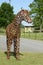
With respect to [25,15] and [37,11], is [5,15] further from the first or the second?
[25,15]

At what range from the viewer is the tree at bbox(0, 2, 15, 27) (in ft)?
253

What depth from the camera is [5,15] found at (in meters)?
78.9

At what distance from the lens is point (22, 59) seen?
11.4 metres

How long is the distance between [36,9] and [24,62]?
7157cm

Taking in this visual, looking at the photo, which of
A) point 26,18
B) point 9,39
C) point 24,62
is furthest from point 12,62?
point 26,18

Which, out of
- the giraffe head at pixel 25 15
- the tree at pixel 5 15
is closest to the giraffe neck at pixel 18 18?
the giraffe head at pixel 25 15

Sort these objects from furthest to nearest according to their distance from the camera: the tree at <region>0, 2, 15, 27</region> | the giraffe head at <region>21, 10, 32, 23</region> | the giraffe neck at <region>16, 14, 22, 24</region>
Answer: the tree at <region>0, 2, 15, 27</region>, the giraffe neck at <region>16, 14, 22, 24</region>, the giraffe head at <region>21, 10, 32, 23</region>

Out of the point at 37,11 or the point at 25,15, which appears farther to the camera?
the point at 37,11

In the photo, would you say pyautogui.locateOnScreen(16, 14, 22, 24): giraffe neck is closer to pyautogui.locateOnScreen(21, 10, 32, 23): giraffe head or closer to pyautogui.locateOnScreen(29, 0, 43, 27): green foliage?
pyautogui.locateOnScreen(21, 10, 32, 23): giraffe head

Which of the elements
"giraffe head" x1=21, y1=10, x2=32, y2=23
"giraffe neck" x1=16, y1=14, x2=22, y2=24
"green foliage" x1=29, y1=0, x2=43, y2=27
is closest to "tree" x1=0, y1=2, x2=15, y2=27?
"green foliage" x1=29, y1=0, x2=43, y2=27

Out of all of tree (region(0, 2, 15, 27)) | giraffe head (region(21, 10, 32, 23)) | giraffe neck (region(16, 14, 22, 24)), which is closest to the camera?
giraffe head (region(21, 10, 32, 23))

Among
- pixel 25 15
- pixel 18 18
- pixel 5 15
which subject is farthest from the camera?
pixel 5 15

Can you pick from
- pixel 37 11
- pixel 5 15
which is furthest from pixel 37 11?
pixel 5 15

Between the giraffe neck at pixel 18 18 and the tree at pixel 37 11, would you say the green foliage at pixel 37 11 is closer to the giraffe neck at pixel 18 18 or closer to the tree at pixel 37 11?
the tree at pixel 37 11
